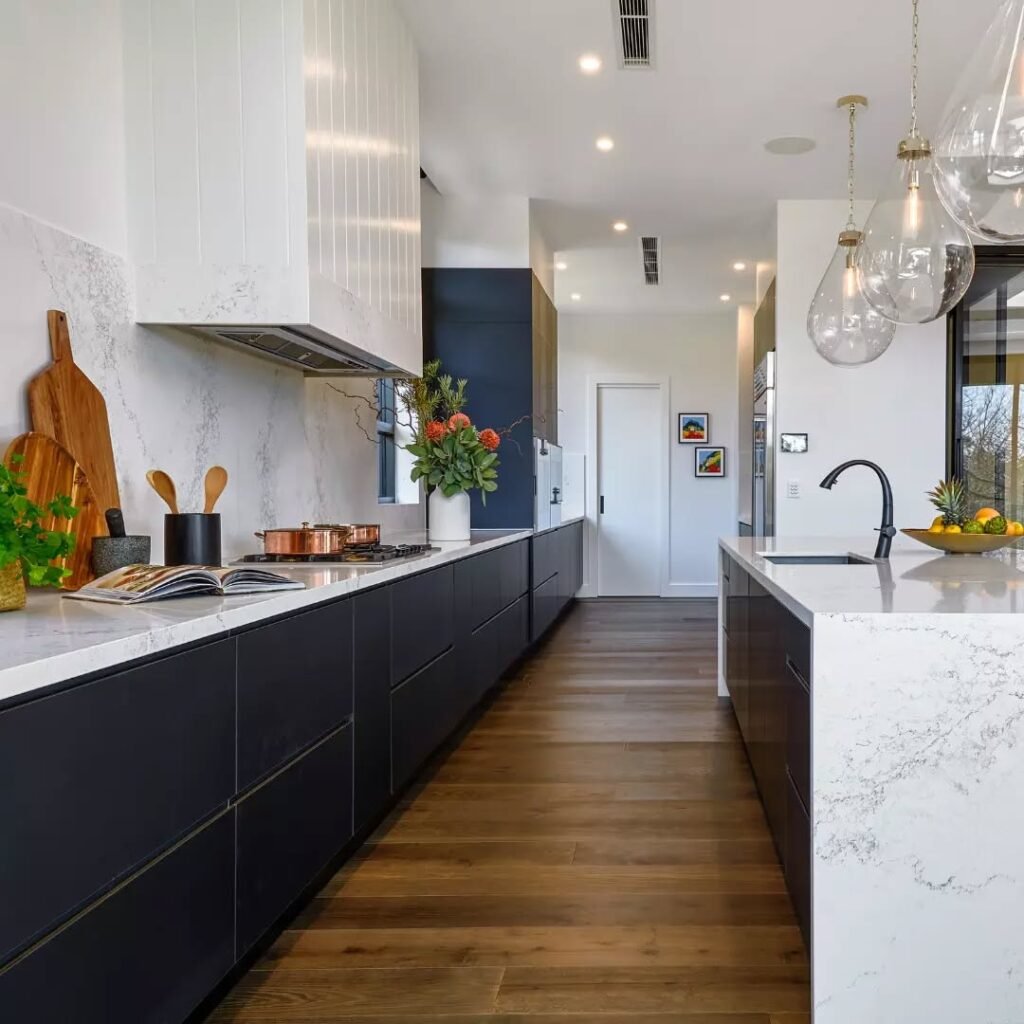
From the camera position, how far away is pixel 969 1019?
1.66 meters

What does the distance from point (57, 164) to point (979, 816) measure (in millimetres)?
2368

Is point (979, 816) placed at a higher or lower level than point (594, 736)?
higher

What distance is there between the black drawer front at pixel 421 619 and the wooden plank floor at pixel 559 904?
1.56 ft

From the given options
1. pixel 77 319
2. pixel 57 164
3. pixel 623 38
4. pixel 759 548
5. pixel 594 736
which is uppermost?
pixel 623 38

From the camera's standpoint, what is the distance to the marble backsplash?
2023 mm

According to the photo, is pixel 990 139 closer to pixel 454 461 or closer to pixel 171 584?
pixel 171 584

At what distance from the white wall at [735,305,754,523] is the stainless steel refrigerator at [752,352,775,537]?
0.36m

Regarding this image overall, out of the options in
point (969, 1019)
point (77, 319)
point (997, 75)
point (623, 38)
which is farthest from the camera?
point (623, 38)

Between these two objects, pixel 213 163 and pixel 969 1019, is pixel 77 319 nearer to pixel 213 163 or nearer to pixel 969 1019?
pixel 213 163

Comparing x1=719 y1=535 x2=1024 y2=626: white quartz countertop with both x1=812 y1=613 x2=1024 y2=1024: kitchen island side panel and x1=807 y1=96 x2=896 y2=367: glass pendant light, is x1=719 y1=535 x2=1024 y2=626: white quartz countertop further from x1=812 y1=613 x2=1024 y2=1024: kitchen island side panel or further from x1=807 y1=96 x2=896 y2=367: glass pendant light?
x1=807 y1=96 x2=896 y2=367: glass pendant light

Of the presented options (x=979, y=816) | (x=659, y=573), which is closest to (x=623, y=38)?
(x=979, y=816)

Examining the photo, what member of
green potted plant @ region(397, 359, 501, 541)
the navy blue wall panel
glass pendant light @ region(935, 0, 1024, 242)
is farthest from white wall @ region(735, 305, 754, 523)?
glass pendant light @ region(935, 0, 1024, 242)

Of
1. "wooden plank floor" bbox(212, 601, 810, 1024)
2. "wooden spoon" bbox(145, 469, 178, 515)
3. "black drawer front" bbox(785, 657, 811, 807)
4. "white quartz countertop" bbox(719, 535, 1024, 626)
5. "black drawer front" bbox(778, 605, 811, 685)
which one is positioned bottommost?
"wooden plank floor" bbox(212, 601, 810, 1024)

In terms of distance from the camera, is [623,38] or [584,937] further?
[623,38]
